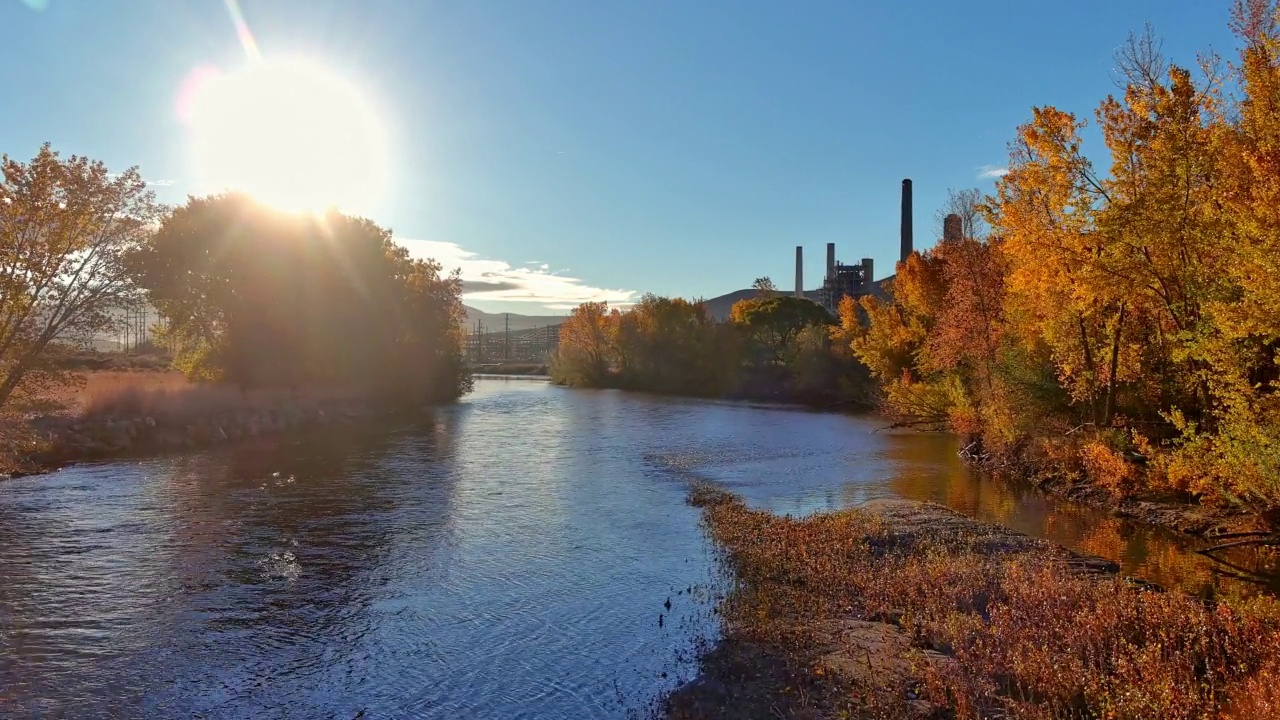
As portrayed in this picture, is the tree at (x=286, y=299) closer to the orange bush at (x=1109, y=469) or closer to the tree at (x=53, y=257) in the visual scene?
the tree at (x=53, y=257)

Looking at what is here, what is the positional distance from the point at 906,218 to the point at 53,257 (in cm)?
9257

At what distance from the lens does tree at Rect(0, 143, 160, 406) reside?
25.7 m

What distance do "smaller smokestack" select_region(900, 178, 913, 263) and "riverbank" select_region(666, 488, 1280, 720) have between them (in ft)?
290

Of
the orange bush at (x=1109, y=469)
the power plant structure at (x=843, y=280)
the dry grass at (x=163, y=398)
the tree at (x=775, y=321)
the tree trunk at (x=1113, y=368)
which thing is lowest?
the orange bush at (x=1109, y=469)

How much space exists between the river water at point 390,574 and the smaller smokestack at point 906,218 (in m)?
71.4

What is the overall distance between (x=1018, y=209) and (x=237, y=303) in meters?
47.9

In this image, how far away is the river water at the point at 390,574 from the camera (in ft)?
32.9

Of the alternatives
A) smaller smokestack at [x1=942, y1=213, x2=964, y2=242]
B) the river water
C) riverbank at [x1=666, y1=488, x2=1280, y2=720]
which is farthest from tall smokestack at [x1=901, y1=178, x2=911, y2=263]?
riverbank at [x1=666, y1=488, x2=1280, y2=720]

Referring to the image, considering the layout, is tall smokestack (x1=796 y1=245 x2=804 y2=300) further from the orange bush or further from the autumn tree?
the orange bush

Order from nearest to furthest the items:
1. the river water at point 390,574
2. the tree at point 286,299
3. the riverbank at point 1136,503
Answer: the river water at point 390,574, the riverbank at point 1136,503, the tree at point 286,299

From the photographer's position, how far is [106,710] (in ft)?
30.6

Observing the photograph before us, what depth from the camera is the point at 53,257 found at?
26.9 metres

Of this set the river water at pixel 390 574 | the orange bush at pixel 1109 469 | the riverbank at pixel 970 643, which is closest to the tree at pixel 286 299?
the river water at pixel 390 574

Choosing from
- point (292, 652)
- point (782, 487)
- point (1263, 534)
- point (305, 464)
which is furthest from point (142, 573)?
point (1263, 534)
